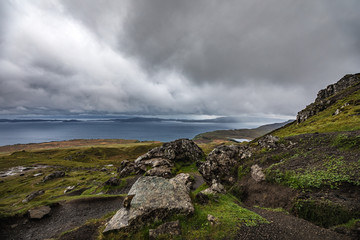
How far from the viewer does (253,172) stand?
66.2 feet

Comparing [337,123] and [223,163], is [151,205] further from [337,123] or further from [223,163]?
[337,123]

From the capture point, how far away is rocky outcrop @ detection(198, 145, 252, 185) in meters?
24.9

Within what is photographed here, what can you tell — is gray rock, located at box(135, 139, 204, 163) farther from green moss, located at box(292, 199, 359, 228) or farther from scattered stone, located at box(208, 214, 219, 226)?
green moss, located at box(292, 199, 359, 228)

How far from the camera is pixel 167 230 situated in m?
10.3

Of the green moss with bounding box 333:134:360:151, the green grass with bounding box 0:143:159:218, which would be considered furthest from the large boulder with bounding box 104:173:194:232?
the green moss with bounding box 333:134:360:151

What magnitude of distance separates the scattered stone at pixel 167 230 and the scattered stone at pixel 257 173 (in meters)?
13.1

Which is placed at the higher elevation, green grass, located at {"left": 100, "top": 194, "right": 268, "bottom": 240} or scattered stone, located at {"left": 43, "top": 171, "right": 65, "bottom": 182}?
green grass, located at {"left": 100, "top": 194, "right": 268, "bottom": 240}

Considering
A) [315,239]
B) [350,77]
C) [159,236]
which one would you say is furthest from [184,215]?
[350,77]

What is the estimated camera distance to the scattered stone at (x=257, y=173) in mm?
18291

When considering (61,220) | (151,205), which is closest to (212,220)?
(151,205)

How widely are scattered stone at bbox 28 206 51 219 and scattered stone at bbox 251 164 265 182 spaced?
98.4 ft

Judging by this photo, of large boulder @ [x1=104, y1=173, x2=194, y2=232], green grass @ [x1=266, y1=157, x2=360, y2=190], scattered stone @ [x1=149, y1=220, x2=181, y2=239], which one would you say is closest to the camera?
scattered stone @ [x1=149, y1=220, x2=181, y2=239]

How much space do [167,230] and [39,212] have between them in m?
21.4

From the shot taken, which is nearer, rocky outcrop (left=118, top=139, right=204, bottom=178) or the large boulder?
the large boulder
